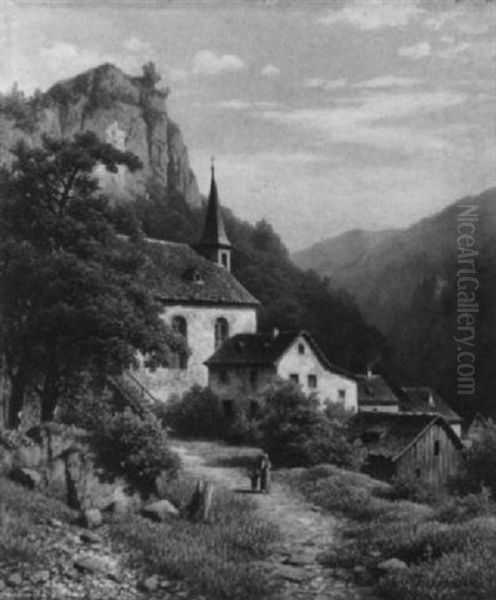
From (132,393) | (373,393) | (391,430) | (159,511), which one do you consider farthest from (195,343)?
(159,511)

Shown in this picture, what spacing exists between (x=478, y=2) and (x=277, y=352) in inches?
712

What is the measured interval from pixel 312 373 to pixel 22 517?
21.8 meters

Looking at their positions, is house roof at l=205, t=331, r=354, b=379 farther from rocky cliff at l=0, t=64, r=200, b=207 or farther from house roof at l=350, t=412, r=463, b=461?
rocky cliff at l=0, t=64, r=200, b=207

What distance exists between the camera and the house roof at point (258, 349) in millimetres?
31922

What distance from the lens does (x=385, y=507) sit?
15.8 m

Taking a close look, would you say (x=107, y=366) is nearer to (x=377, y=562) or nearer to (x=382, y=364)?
(x=377, y=562)

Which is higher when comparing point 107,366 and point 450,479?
point 107,366

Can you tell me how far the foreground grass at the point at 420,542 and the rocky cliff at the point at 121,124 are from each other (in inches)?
1193

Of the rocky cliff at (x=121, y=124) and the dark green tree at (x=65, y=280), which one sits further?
the rocky cliff at (x=121, y=124)

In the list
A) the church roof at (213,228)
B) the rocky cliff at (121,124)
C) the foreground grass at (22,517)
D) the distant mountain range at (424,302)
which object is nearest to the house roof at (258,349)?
the church roof at (213,228)

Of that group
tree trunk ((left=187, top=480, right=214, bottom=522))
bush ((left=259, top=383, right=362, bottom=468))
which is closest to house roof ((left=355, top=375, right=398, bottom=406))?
bush ((left=259, top=383, right=362, bottom=468))

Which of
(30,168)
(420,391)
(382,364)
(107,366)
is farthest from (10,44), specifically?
(382,364)

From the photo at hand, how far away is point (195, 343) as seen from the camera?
34.9 metres

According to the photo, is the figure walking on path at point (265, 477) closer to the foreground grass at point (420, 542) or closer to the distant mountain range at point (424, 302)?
the foreground grass at point (420, 542)
